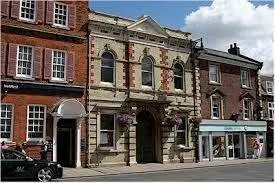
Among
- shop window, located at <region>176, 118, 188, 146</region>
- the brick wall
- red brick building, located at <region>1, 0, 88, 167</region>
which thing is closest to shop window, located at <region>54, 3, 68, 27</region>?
red brick building, located at <region>1, 0, 88, 167</region>

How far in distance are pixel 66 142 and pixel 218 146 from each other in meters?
13.1

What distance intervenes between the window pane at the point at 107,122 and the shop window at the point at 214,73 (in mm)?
10304

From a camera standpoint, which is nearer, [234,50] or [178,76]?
[178,76]

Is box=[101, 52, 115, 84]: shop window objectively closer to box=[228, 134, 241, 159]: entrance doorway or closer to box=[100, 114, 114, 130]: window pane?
box=[100, 114, 114, 130]: window pane

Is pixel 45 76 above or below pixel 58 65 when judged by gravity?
below

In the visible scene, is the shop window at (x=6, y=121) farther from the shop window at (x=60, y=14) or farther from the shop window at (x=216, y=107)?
the shop window at (x=216, y=107)

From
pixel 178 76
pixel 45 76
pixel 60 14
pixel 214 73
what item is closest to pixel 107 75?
pixel 45 76

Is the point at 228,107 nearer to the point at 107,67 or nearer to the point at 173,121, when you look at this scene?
the point at 173,121

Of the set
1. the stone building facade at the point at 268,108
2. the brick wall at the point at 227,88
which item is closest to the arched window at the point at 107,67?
the brick wall at the point at 227,88

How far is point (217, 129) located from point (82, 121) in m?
12.1

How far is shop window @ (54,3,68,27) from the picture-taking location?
24.6m

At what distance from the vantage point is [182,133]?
29.6 m

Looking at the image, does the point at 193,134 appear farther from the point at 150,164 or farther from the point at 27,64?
the point at 27,64

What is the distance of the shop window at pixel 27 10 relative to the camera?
2336cm
